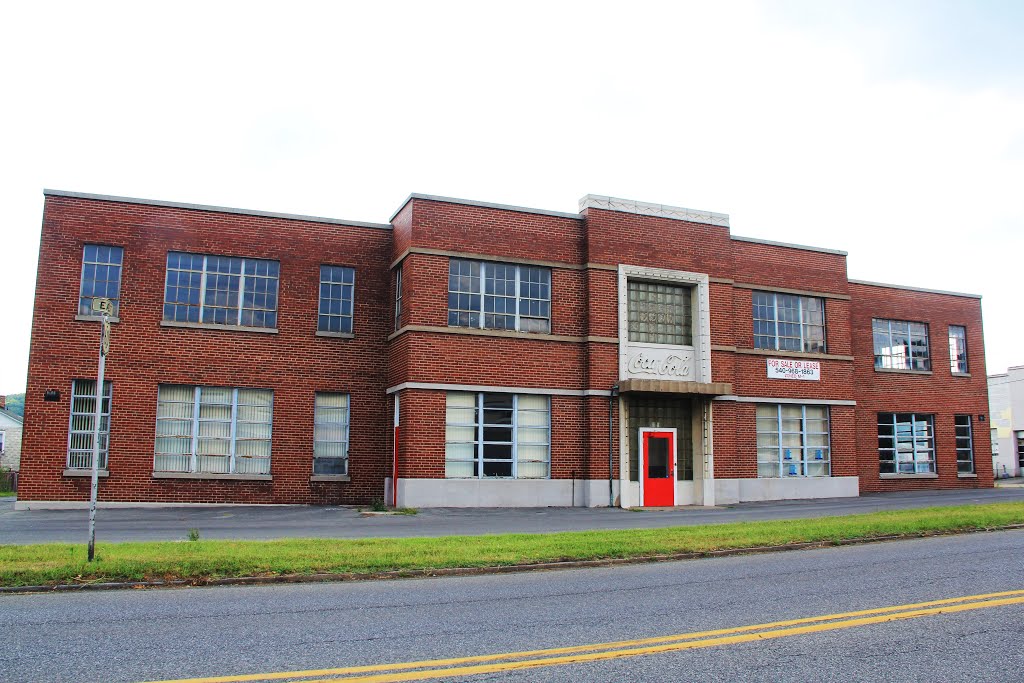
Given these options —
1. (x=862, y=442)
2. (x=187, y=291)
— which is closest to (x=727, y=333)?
(x=862, y=442)

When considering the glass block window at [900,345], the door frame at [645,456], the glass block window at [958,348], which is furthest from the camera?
the glass block window at [958,348]

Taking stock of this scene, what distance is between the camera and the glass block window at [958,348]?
33.3 metres

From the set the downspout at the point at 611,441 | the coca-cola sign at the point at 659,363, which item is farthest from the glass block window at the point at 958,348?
the downspout at the point at 611,441

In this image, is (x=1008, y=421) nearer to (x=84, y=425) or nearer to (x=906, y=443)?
(x=906, y=443)

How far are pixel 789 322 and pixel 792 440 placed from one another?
3.87 meters

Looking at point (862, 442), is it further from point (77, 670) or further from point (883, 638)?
point (77, 670)

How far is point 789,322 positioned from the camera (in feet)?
92.7

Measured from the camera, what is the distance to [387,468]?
2422 cm

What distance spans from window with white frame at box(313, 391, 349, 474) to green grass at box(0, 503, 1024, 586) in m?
10.5

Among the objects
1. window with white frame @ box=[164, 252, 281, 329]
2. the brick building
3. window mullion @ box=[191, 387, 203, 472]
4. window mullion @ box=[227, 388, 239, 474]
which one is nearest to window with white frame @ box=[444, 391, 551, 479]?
the brick building

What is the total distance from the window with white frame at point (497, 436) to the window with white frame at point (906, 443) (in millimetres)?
14590

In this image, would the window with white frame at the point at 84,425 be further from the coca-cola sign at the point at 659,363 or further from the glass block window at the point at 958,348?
the glass block window at the point at 958,348

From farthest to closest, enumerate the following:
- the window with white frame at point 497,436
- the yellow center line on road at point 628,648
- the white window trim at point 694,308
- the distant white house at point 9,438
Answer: the distant white house at point 9,438, the white window trim at point 694,308, the window with white frame at point 497,436, the yellow center line on road at point 628,648

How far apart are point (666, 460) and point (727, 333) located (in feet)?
14.4
